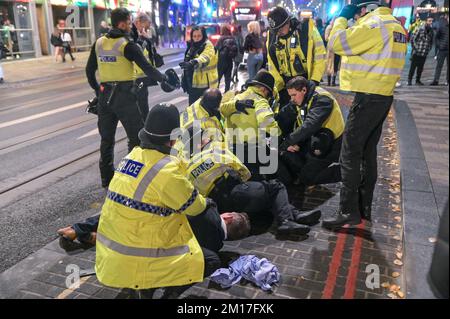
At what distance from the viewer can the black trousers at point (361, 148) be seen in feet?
12.6

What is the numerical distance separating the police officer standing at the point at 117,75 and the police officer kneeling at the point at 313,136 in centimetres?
172

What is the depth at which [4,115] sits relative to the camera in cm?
969

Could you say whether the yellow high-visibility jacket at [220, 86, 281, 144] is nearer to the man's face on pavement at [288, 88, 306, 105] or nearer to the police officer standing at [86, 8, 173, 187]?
the man's face on pavement at [288, 88, 306, 105]

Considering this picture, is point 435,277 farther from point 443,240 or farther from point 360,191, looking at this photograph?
point 360,191

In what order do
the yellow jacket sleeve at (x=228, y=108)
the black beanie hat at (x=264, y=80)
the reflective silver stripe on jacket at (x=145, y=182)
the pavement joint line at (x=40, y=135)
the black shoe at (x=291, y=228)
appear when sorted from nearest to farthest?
the reflective silver stripe on jacket at (x=145, y=182) < the black shoe at (x=291, y=228) < the yellow jacket sleeve at (x=228, y=108) < the black beanie hat at (x=264, y=80) < the pavement joint line at (x=40, y=135)

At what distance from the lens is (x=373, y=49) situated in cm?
369

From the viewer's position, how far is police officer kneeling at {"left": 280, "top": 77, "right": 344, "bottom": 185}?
509 cm

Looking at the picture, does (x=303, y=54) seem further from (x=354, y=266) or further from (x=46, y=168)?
(x=46, y=168)

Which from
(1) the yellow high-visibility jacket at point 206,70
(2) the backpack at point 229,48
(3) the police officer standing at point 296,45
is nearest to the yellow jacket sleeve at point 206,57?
(1) the yellow high-visibility jacket at point 206,70

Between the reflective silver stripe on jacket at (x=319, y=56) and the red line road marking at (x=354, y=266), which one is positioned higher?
the reflective silver stripe on jacket at (x=319, y=56)

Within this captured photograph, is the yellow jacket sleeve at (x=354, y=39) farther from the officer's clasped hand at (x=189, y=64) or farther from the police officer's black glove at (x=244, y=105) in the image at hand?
the officer's clasped hand at (x=189, y=64)

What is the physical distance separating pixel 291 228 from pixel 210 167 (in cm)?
95

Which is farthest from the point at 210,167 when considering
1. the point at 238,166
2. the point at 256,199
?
the point at 256,199
